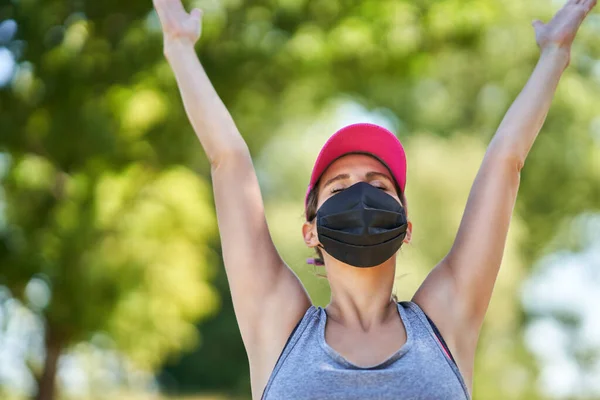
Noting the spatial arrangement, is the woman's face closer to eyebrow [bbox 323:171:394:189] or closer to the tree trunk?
eyebrow [bbox 323:171:394:189]

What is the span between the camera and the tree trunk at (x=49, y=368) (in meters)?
9.99

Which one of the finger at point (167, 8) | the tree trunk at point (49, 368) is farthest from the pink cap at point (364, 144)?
the tree trunk at point (49, 368)

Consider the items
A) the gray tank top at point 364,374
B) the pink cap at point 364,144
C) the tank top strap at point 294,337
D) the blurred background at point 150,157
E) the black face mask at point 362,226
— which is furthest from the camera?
the blurred background at point 150,157

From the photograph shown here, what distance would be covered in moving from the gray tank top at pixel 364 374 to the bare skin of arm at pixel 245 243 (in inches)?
3.0

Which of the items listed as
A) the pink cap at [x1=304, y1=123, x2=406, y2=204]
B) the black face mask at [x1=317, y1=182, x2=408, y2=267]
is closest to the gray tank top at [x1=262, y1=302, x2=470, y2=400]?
the black face mask at [x1=317, y1=182, x2=408, y2=267]

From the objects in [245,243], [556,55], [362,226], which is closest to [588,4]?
[556,55]

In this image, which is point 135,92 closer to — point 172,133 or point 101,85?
point 101,85

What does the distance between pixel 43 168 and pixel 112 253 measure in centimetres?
132

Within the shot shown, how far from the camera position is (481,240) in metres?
2.12

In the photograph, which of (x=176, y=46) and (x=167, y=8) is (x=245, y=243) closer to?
(x=176, y=46)

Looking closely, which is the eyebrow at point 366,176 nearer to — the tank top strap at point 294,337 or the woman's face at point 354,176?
the woman's face at point 354,176

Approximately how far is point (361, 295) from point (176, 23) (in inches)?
37.2

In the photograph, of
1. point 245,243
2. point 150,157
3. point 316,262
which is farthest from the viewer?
point 150,157

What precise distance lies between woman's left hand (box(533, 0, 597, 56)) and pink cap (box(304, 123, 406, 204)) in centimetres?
57
